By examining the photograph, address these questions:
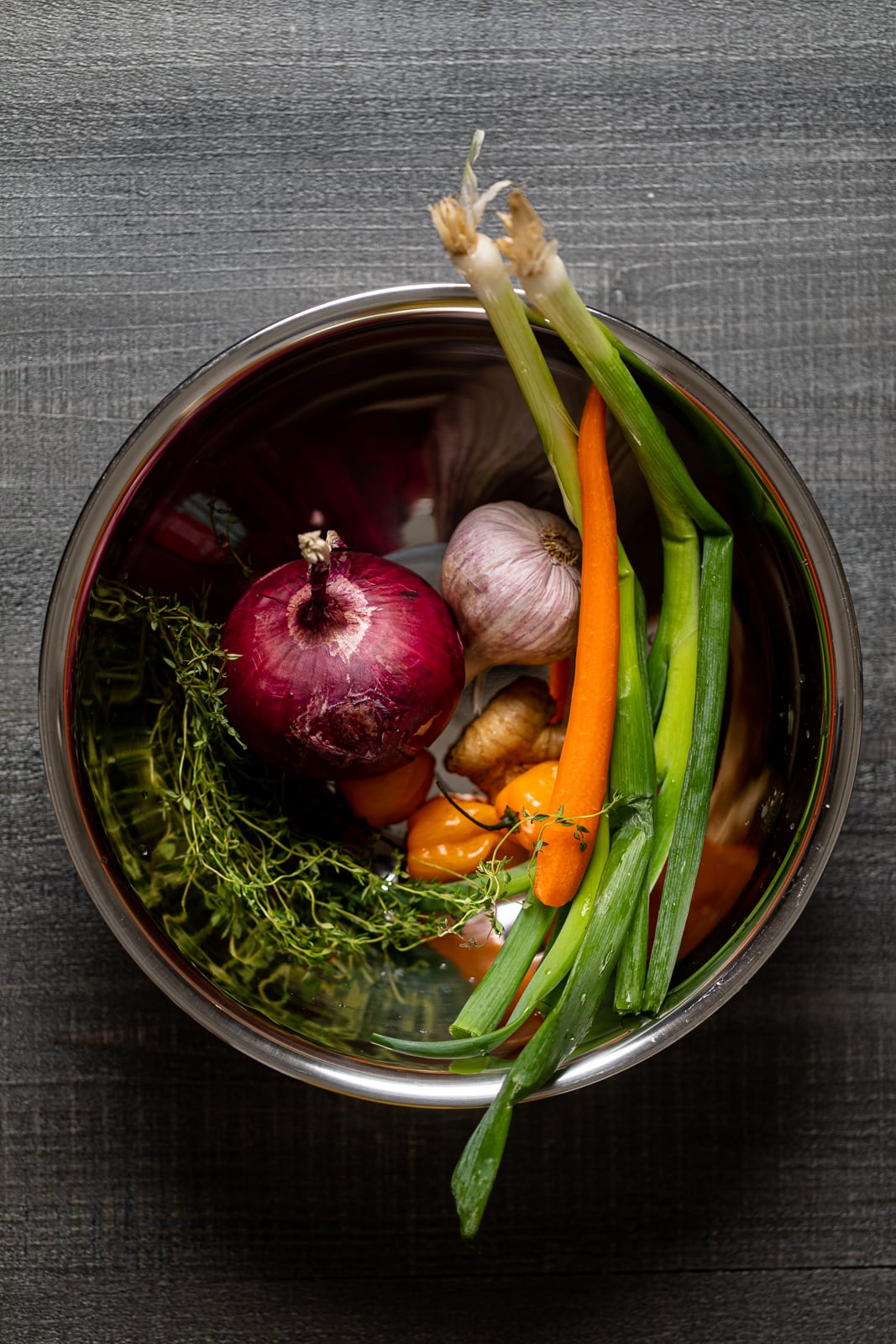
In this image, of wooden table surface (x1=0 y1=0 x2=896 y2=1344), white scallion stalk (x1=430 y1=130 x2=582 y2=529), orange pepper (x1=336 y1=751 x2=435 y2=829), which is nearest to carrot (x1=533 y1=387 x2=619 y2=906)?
white scallion stalk (x1=430 y1=130 x2=582 y2=529)

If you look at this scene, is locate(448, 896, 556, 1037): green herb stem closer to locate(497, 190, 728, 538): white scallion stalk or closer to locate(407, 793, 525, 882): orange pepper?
locate(407, 793, 525, 882): orange pepper

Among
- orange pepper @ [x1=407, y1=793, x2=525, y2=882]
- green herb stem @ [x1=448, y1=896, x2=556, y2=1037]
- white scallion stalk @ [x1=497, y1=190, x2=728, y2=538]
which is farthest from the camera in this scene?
orange pepper @ [x1=407, y1=793, x2=525, y2=882]

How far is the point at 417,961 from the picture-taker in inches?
34.4

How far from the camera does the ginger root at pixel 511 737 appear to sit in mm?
891

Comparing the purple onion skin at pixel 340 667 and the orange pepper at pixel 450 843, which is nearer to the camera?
the purple onion skin at pixel 340 667

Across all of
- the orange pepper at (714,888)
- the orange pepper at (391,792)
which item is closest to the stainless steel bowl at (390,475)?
Result: the orange pepper at (714,888)


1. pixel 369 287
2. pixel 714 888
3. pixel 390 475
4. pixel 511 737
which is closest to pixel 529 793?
pixel 511 737

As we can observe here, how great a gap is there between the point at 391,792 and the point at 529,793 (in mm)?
118

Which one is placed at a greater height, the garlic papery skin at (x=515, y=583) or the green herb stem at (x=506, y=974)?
the garlic papery skin at (x=515, y=583)

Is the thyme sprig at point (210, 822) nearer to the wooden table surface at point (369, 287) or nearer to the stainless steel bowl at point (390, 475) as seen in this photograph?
the stainless steel bowl at point (390, 475)

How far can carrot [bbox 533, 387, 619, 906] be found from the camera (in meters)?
0.78

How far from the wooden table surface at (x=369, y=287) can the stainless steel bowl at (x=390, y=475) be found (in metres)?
0.17

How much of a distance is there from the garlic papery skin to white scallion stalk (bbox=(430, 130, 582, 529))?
0.15 ft

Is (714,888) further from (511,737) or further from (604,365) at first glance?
(604,365)
